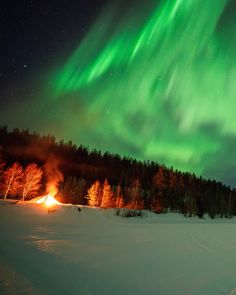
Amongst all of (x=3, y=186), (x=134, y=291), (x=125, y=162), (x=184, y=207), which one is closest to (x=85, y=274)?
(x=134, y=291)

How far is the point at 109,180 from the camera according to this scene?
10519 centimetres

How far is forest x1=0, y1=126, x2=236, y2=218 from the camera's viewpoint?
76312mm

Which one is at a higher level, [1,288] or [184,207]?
[184,207]

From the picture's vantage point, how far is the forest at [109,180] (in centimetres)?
7631

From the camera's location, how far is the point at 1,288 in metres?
6.28

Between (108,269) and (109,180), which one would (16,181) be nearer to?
(108,269)

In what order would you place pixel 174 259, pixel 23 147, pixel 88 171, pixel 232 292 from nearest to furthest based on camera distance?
pixel 232 292
pixel 174 259
pixel 23 147
pixel 88 171

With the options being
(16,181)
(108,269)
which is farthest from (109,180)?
(108,269)

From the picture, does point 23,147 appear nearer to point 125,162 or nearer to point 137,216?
point 125,162

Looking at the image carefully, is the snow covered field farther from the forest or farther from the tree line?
the forest

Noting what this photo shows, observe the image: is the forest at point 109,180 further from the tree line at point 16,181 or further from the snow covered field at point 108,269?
the snow covered field at point 108,269

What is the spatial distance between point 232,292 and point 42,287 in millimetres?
6112

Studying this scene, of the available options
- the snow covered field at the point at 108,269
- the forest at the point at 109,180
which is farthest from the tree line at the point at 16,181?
the snow covered field at the point at 108,269

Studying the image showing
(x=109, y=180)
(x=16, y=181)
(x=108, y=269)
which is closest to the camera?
(x=108, y=269)
